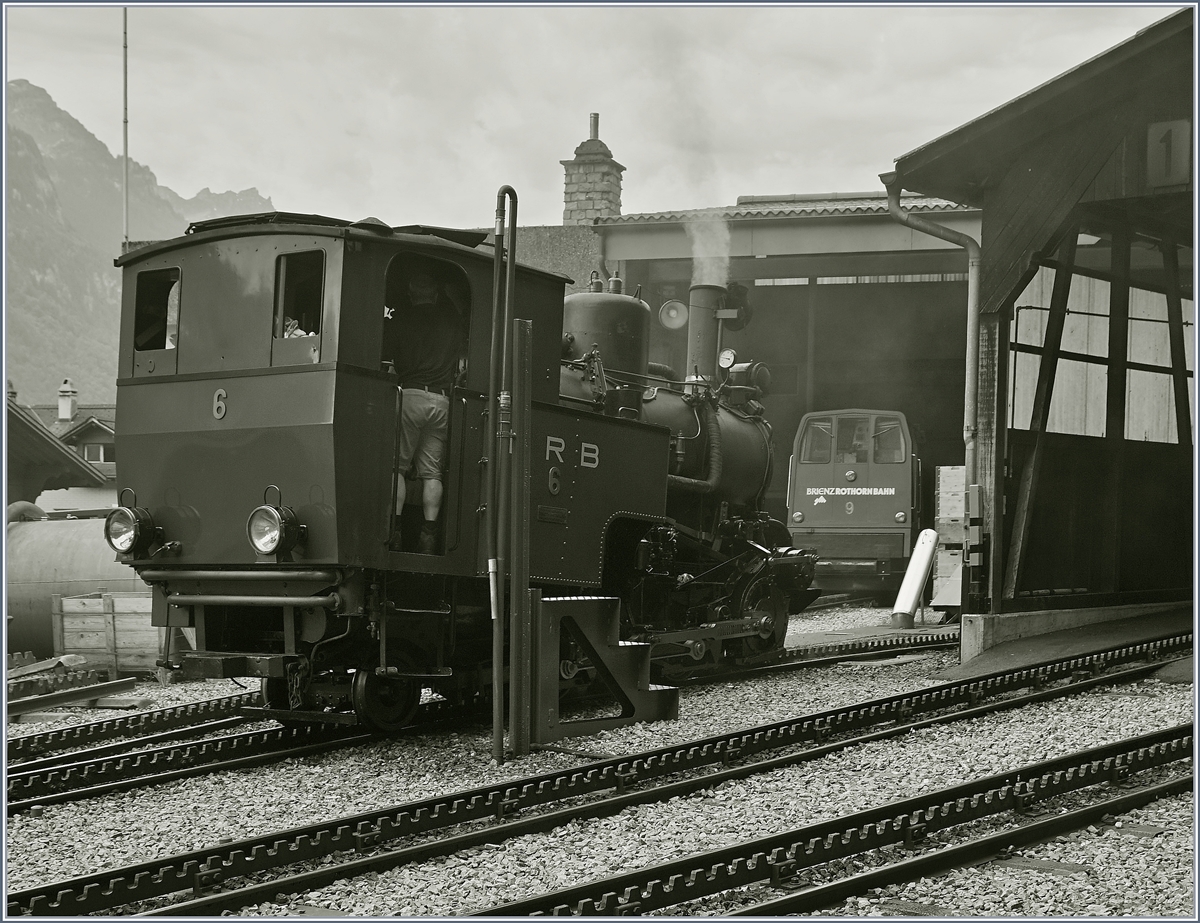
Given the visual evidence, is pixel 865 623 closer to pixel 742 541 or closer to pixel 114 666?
pixel 742 541

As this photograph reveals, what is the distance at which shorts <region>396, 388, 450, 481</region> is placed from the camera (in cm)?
695

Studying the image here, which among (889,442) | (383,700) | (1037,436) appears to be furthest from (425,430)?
(889,442)

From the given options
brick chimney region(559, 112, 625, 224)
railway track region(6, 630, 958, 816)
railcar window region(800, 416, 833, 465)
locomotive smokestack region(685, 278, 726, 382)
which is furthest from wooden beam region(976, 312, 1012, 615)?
brick chimney region(559, 112, 625, 224)

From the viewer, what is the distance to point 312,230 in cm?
672

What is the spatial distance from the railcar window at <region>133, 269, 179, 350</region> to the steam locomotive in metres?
0.01

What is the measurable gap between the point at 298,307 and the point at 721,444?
447cm

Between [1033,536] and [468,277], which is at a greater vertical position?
[468,277]

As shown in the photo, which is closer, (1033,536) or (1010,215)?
(1010,215)

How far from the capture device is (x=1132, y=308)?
51.3 ft

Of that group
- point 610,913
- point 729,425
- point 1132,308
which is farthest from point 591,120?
point 610,913

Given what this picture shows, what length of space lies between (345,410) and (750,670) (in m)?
5.22

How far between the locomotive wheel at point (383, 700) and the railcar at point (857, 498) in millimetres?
10184

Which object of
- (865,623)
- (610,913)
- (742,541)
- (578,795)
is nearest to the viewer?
(610,913)

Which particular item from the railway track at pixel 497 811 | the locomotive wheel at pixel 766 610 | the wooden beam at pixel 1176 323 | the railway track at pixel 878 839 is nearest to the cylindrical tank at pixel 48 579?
the locomotive wheel at pixel 766 610
